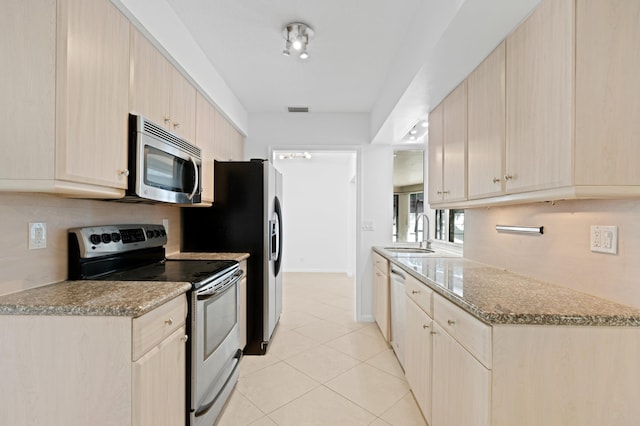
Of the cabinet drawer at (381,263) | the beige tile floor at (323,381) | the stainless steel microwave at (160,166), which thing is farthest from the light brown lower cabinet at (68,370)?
the cabinet drawer at (381,263)

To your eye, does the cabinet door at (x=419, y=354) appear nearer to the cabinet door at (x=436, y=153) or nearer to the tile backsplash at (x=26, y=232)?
the cabinet door at (x=436, y=153)

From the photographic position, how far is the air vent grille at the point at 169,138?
174 centimetres

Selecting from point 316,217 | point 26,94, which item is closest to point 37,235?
point 26,94

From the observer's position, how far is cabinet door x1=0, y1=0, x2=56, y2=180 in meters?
1.21

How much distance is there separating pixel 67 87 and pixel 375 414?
7.87 feet

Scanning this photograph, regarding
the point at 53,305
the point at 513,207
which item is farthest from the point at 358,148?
the point at 53,305

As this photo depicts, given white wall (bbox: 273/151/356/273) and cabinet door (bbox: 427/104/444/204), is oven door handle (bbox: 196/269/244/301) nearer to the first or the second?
cabinet door (bbox: 427/104/444/204)

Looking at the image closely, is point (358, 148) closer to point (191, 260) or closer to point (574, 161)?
point (191, 260)

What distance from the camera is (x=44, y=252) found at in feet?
4.91

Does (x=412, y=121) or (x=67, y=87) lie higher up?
(x=412, y=121)

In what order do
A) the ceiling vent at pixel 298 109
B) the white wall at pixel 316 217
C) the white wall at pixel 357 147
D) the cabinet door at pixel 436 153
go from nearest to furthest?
1. the cabinet door at pixel 436 153
2. the ceiling vent at pixel 298 109
3. the white wall at pixel 357 147
4. the white wall at pixel 316 217

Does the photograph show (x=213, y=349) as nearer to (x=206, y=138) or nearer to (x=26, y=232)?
(x=26, y=232)

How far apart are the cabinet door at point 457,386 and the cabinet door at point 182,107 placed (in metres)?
2.10

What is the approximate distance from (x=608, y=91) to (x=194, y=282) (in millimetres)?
1992
